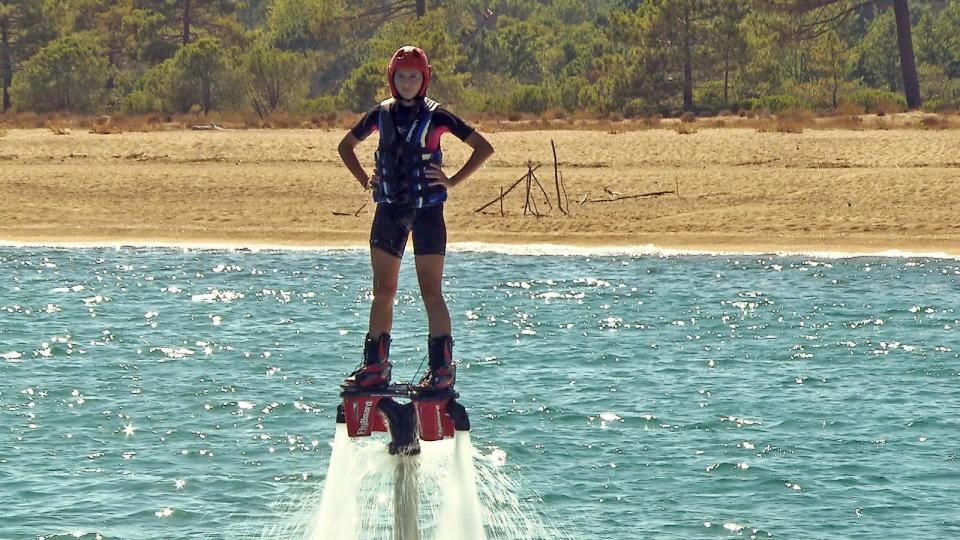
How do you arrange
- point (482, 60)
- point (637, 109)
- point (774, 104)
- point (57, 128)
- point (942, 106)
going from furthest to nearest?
point (482, 60) → point (637, 109) → point (774, 104) → point (942, 106) → point (57, 128)

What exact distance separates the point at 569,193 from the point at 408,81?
25.1 metres

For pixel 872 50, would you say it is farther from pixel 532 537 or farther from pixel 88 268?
pixel 532 537

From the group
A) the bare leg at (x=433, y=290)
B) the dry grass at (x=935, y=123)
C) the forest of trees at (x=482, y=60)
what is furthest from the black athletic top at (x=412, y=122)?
the forest of trees at (x=482, y=60)

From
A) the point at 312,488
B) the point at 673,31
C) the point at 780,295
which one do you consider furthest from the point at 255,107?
the point at 312,488

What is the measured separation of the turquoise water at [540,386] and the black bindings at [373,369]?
233 inches

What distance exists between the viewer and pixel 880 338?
22.1m

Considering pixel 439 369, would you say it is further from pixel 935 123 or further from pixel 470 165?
pixel 935 123

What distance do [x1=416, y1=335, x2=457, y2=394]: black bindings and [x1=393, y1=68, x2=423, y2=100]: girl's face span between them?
1.34 meters

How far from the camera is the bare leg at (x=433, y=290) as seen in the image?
831 cm

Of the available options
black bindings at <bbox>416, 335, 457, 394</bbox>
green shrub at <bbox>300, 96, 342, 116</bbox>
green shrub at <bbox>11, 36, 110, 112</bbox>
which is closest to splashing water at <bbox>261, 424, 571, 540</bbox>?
black bindings at <bbox>416, 335, 457, 394</bbox>

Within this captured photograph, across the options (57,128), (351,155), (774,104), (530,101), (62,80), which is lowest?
(351,155)

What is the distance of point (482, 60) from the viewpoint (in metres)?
79.1

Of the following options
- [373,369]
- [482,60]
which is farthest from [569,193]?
[482,60]

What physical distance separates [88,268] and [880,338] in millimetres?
14715
